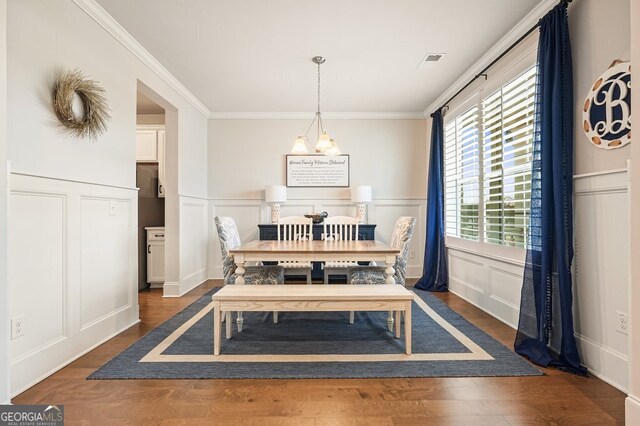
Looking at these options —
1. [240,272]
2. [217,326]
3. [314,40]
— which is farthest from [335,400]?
[314,40]

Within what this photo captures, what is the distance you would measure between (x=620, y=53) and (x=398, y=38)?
1.56 meters

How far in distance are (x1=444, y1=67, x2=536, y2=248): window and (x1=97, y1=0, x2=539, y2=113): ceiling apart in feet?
1.74

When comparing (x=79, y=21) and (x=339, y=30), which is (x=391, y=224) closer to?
(x=339, y=30)

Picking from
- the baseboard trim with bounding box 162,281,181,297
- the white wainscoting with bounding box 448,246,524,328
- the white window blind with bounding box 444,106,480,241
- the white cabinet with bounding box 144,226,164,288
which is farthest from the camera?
the white cabinet with bounding box 144,226,164,288

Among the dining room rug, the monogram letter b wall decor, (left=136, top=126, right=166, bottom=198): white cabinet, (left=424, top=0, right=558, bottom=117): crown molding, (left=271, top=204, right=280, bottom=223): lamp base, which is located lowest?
the dining room rug

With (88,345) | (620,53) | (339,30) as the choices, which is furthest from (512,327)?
(88,345)

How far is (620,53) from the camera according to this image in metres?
1.90

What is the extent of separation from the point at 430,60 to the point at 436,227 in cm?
206

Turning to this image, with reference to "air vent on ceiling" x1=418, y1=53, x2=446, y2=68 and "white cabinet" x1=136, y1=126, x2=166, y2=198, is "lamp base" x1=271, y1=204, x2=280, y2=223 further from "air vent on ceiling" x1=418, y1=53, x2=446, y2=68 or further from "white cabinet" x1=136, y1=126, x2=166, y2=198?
"air vent on ceiling" x1=418, y1=53, x2=446, y2=68


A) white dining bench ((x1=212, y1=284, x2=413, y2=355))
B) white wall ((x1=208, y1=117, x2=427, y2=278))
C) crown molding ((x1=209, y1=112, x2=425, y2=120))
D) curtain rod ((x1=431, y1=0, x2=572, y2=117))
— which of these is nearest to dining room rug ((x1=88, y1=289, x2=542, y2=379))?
white dining bench ((x1=212, y1=284, x2=413, y2=355))

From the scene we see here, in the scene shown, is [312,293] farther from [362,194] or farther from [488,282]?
[362,194]

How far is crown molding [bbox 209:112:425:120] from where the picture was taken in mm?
5090

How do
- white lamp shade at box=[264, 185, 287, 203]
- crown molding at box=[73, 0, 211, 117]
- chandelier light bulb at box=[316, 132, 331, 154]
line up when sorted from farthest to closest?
white lamp shade at box=[264, 185, 287, 203]
chandelier light bulb at box=[316, 132, 331, 154]
crown molding at box=[73, 0, 211, 117]

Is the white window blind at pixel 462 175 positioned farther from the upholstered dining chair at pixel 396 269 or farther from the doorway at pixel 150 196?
the doorway at pixel 150 196
